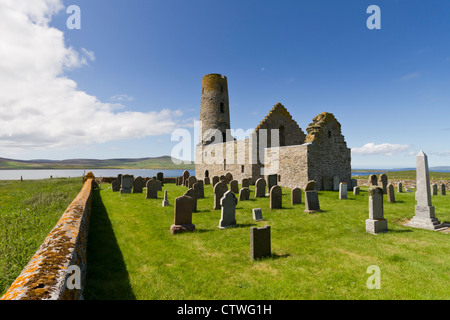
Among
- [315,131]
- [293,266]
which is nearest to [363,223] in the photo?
[293,266]

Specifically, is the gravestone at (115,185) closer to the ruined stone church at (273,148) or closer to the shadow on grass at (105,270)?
the ruined stone church at (273,148)

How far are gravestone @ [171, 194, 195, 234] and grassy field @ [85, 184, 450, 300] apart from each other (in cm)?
30

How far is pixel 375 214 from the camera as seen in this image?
7262 mm

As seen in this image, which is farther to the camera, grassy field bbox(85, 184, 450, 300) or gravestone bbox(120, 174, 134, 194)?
gravestone bbox(120, 174, 134, 194)

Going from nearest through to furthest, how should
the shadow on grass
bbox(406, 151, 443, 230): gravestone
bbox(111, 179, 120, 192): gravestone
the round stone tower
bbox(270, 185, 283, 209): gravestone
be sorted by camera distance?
1. the shadow on grass
2. bbox(406, 151, 443, 230): gravestone
3. bbox(270, 185, 283, 209): gravestone
4. bbox(111, 179, 120, 192): gravestone
5. the round stone tower

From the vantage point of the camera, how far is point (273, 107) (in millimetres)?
23156

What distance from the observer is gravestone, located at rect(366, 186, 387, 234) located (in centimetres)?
714

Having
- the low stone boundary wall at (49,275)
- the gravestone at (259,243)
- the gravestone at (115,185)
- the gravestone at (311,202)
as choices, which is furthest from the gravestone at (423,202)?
the gravestone at (115,185)

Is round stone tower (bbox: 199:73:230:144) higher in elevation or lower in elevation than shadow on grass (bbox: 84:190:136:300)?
higher

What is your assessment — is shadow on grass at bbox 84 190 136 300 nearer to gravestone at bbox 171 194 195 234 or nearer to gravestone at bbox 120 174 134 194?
gravestone at bbox 171 194 195 234

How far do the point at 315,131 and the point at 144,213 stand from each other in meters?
13.8

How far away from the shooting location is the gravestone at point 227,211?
782 centimetres

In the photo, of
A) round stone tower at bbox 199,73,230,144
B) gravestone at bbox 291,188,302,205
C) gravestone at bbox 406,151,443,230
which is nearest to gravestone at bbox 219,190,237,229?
gravestone at bbox 291,188,302,205
